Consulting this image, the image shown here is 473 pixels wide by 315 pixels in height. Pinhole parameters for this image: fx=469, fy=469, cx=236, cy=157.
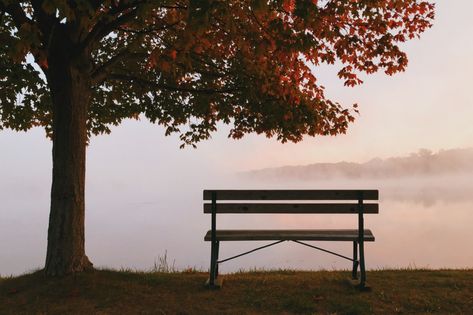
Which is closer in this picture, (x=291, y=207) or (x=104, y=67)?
(x=291, y=207)

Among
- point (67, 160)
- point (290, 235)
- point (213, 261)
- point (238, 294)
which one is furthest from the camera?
point (67, 160)

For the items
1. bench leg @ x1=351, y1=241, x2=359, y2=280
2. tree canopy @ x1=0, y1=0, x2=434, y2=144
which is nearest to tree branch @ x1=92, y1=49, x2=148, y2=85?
→ tree canopy @ x1=0, y1=0, x2=434, y2=144

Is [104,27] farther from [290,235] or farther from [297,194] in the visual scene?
[290,235]

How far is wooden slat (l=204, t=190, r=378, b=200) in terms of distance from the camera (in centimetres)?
767

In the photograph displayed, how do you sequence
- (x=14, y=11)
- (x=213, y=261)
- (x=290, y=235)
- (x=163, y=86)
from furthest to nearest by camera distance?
(x=163, y=86)
(x=14, y=11)
(x=213, y=261)
(x=290, y=235)

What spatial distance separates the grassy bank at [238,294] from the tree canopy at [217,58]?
3746mm

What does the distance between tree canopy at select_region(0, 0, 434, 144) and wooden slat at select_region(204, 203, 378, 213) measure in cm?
258

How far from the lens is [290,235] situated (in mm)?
7668

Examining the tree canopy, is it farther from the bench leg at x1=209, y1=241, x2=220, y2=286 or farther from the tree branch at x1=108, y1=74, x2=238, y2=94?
the bench leg at x1=209, y1=241, x2=220, y2=286

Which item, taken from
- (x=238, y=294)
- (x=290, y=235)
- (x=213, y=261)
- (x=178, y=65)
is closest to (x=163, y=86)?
(x=178, y=65)

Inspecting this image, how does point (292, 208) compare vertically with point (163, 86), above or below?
below

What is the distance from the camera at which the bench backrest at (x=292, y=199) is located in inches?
303

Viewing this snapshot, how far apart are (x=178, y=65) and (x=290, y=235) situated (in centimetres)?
530

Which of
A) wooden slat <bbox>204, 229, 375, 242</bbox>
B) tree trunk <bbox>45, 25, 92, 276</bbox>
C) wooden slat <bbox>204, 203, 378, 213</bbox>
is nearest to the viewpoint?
wooden slat <bbox>204, 229, 375, 242</bbox>
